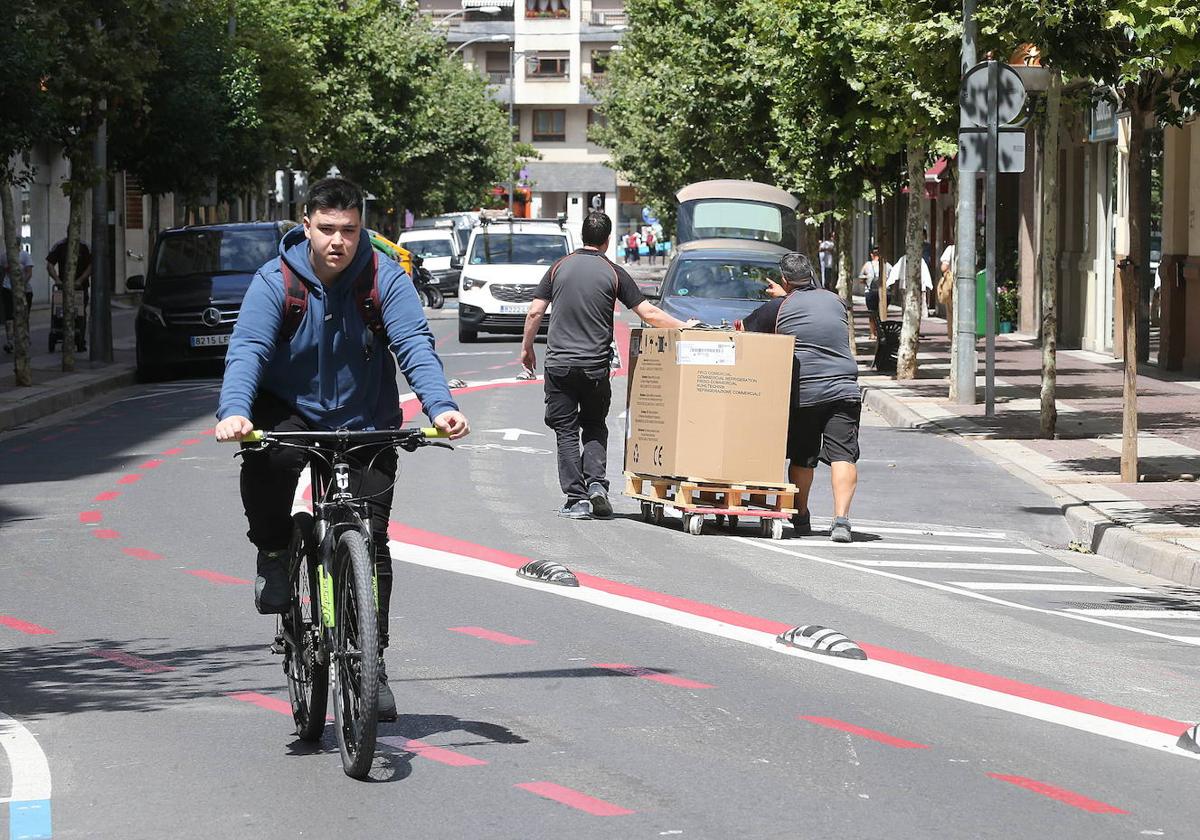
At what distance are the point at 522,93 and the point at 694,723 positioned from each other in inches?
4480

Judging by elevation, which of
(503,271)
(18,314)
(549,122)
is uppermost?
(549,122)

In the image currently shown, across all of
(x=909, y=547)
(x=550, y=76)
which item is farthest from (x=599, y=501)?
(x=550, y=76)

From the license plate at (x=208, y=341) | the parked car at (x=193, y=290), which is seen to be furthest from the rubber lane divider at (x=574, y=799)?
the license plate at (x=208, y=341)

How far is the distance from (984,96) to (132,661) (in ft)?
44.3

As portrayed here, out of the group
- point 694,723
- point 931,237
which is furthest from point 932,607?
point 931,237

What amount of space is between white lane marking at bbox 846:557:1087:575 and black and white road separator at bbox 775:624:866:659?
2.79 meters

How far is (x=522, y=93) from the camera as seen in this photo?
11894 cm

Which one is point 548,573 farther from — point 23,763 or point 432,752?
Result: point 23,763

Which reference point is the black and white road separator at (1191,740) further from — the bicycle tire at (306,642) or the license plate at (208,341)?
the license plate at (208,341)

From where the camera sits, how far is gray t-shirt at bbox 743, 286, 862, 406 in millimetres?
12734

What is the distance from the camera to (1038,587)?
10.9 meters

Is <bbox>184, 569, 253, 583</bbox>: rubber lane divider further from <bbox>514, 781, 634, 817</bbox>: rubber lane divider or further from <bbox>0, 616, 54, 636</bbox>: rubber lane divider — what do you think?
<bbox>514, 781, 634, 817</bbox>: rubber lane divider

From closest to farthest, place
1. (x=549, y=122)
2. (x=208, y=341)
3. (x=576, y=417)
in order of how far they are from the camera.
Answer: (x=576, y=417) < (x=208, y=341) < (x=549, y=122)

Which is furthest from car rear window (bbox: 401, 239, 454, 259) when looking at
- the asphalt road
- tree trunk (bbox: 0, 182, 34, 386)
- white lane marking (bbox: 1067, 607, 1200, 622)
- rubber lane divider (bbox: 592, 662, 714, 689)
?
rubber lane divider (bbox: 592, 662, 714, 689)
